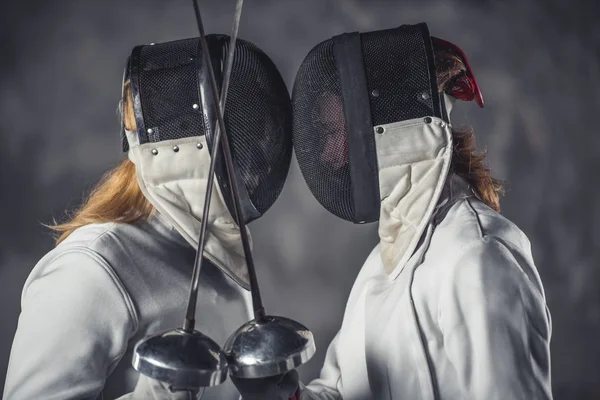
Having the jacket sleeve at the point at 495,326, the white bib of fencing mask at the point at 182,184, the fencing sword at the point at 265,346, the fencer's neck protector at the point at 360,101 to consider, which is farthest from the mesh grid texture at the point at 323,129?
the fencing sword at the point at 265,346

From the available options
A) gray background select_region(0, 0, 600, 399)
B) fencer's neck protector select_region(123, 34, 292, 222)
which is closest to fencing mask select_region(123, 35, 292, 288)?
fencer's neck protector select_region(123, 34, 292, 222)

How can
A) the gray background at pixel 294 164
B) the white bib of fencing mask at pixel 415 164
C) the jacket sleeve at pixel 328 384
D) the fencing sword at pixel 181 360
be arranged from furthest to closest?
the gray background at pixel 294 164
the jacket sleeve at pixel 328 384
the white bib of fencing mask at pixel 415 164
the fencing sword at pixel 181 360

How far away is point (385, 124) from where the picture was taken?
1.47 m

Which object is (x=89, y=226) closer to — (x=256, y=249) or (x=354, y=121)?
(x=354, y=121)

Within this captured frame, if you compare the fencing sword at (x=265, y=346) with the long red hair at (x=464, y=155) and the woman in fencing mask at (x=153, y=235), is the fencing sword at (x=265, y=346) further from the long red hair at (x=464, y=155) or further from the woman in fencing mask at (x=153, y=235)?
the long red hair at (x=464, y=155)

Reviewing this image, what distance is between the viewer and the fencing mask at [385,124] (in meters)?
1.46

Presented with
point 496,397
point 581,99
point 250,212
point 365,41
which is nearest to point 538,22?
point 581,99

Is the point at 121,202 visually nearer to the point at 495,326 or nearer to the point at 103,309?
the point at 103,309

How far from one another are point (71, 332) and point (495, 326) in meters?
0.70

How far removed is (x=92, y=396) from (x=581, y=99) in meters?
1.87

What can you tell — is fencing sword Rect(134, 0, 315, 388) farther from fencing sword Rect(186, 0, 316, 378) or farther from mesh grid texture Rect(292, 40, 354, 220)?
mesh grid texture Rect(292, 40, 354, 220)

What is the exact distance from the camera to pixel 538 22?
253 centimetres

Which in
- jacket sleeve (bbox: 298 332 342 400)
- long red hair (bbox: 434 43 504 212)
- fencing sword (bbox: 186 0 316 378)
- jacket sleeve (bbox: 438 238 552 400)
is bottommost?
jacket sleeve (bbox: 298 332 342 400)

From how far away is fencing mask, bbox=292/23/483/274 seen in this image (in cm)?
146
